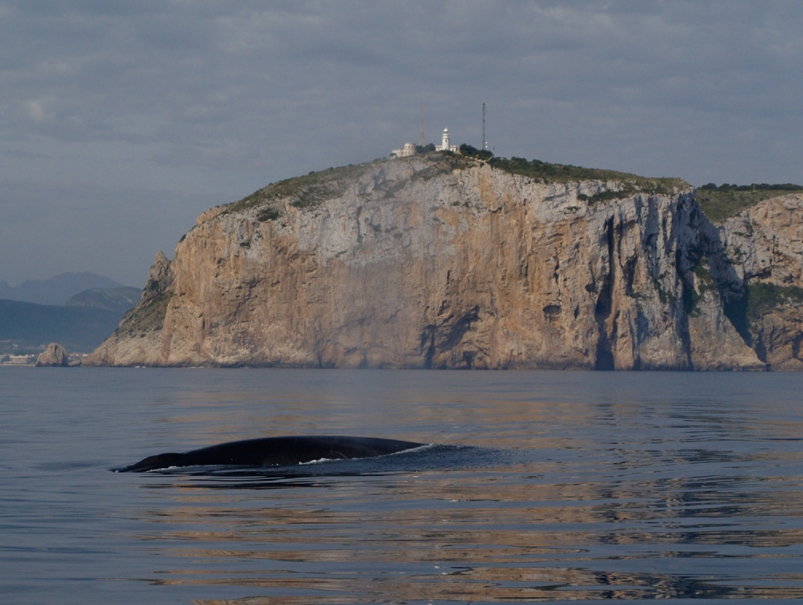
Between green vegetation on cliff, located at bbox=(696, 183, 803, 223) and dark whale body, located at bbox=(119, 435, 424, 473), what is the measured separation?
513 feet

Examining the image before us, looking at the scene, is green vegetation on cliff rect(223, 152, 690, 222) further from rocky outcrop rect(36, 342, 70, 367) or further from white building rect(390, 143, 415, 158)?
rocky outcrop rect(36, 342, 70, 367)

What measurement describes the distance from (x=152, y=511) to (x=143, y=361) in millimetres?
157173

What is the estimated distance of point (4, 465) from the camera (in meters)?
19.5

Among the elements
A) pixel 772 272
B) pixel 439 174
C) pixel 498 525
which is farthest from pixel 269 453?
pixel 772 272

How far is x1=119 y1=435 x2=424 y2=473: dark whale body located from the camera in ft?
60.2

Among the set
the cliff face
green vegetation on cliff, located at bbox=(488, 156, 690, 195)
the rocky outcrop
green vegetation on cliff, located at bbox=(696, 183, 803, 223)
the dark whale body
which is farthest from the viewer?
the rocky outcrop

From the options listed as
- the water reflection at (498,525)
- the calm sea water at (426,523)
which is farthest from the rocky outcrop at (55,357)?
the water reflection at (498,525)

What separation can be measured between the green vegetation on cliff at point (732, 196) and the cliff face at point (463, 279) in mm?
17024

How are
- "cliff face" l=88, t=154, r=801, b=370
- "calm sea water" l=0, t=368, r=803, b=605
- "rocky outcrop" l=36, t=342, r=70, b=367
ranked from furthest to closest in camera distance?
1. "rocky outcrop" l=36, t=342, r=70, b=367
2. "cliff face" l=88, t=154, r=801, b=370
3. "calm sea water" l=0, t=368, r=803, b=605

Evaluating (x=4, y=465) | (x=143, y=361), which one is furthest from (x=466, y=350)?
(x=4, y=465)

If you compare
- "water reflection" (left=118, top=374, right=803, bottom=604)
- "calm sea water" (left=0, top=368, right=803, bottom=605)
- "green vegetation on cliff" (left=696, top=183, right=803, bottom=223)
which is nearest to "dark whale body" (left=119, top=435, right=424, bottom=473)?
"water reflection" (left=118, top=374, right=803, bottom=604)

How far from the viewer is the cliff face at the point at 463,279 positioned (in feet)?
454

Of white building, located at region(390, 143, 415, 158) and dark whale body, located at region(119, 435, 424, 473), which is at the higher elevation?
white building, located at region(390, 143, 415, 158)

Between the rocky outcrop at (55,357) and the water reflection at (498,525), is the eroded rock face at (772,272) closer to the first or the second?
the rocky outcrop at (55,357)
